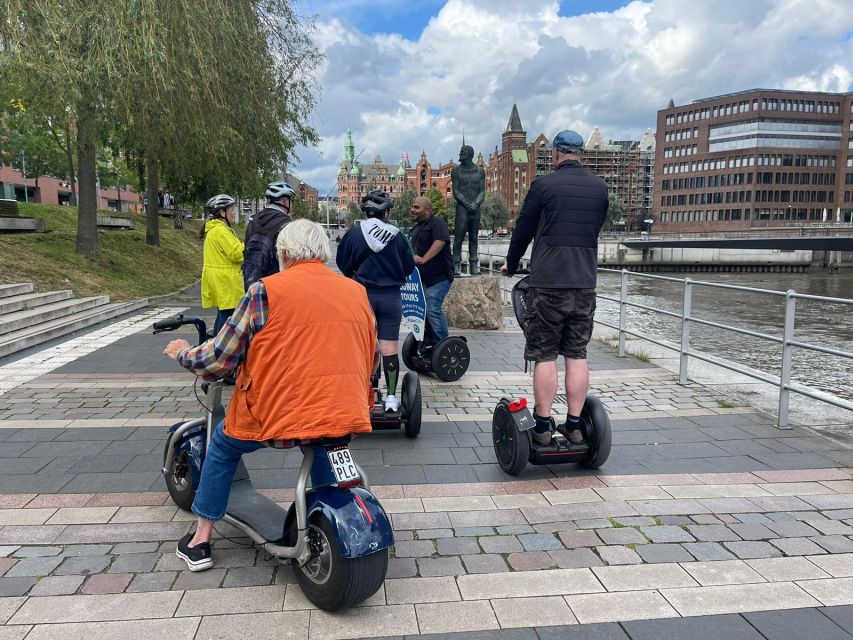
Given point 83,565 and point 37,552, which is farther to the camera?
point 37,552

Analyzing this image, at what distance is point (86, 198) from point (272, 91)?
495 cm

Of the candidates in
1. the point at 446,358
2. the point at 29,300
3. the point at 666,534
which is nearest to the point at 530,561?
the point at 666,534

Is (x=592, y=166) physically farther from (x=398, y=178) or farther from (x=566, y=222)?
(x=566, y=222)

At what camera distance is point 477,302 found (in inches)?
432

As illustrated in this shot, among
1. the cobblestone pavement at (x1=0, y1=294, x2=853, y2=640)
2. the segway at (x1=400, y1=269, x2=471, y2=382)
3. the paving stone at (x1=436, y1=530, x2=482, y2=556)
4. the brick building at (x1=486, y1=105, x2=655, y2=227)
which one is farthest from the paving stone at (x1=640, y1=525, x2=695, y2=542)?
the brick building at (x1=486, y1=105, x2=655, y2=227)

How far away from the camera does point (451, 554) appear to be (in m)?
3.21

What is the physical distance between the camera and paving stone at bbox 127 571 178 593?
2.84 metres

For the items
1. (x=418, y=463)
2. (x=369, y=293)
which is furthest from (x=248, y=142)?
(x=418, y=463)

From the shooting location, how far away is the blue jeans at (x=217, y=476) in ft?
9.44

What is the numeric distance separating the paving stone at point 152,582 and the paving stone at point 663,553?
7.36ft

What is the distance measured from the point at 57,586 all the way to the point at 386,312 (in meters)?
2.88

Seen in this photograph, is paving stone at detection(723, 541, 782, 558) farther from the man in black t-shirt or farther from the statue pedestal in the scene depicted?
the statue pedestal

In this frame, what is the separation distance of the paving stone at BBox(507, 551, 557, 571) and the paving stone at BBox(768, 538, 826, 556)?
3.90 feet

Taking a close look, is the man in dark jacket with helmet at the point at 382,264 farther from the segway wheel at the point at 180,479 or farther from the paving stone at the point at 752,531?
the paving stone at the point at 752,531
